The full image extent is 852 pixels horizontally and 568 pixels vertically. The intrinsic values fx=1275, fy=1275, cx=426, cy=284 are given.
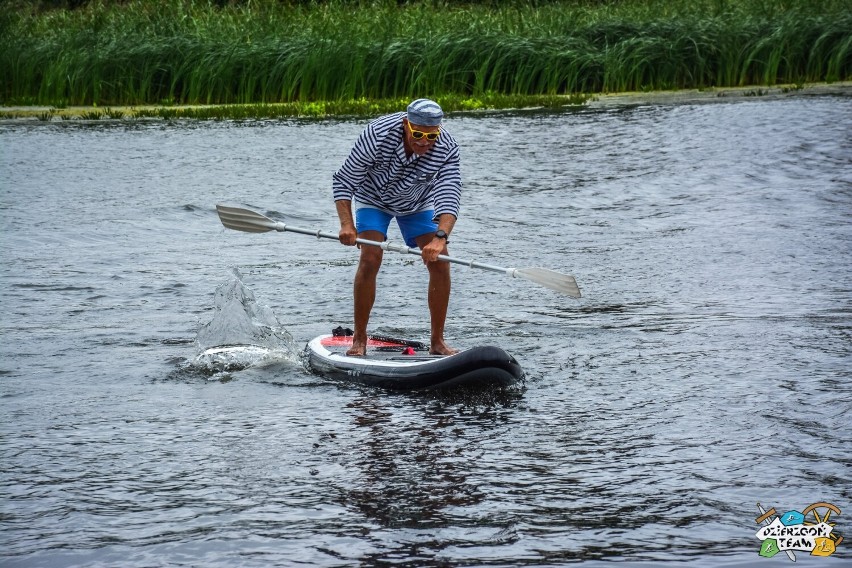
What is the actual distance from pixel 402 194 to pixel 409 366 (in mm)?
1164

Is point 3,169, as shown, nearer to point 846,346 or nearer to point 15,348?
point 15,348

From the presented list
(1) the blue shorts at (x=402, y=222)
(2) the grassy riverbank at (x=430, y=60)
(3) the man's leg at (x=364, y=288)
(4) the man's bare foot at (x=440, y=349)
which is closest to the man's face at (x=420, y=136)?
(1) the blue shorts at (x=402, y=222)

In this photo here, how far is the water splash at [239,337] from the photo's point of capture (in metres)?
8.30

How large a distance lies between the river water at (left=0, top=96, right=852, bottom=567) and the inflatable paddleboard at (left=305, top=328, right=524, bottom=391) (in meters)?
0.13

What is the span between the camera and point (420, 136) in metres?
7.57

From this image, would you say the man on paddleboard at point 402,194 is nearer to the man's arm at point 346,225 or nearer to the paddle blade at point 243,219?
the man's arm at point 346,225

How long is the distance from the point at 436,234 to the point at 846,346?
2.80m

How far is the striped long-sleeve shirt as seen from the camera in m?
7.79

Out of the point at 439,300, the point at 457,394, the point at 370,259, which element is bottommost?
the point at 457,394

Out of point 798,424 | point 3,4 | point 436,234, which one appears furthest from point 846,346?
point 3,4

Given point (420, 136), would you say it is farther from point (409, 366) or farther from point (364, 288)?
point (409, 366)

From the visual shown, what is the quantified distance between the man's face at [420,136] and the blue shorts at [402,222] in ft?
1.65

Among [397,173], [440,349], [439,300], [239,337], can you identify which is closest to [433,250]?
[439,300]
